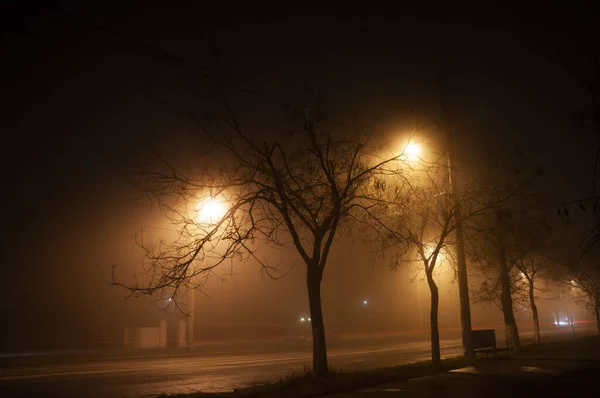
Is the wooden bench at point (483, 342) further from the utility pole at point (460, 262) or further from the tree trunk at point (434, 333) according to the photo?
the tree trunk at point (434, 333)

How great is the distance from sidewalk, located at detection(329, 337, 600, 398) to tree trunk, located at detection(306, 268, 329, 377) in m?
1.53

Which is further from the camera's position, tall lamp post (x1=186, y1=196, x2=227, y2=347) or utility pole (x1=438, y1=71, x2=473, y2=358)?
utility pole (x1=438, y1=71, x2=473, y2=358)

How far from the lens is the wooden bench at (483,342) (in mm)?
20953

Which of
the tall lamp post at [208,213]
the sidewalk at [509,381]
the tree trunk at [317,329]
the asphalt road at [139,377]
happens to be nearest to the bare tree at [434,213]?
the sidewalk at [509,381]

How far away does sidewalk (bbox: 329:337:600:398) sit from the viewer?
41.2 ft

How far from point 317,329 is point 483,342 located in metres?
9.71

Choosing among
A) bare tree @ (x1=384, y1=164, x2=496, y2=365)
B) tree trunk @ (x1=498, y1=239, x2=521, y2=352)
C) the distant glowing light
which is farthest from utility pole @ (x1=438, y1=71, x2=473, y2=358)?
tree trunk @ (x1=498, y1=239, x2=521, y2=352)

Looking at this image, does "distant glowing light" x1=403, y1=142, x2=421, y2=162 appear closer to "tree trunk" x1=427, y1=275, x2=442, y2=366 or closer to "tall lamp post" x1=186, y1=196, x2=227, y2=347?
"tree trunk" x1=427, y1=275, x2=442, y2=366

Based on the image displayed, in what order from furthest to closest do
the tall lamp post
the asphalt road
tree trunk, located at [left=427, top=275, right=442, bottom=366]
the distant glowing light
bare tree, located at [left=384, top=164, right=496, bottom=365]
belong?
bare tree, located at [left=384, top=164, right=496, bottom=365] < tree trunk, located at [left=427, top=275, right=442, bottom=366] < the distant glowing light < the asphalt road < the tall lamp post

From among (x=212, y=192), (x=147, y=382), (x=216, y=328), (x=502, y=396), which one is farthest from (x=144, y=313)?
(x=502, y=396)

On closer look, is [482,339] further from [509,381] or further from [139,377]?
[139,377]

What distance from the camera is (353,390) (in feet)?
43.7

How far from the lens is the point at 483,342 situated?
21609 millimetres

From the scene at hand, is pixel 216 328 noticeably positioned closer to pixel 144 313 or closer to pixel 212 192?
pixel 144 313
